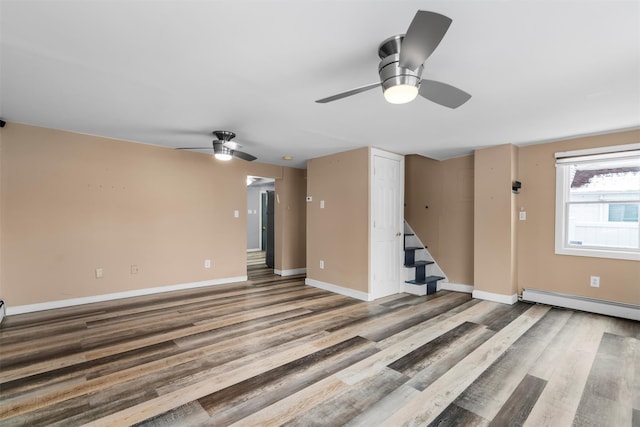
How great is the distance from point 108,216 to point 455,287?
17.7 ft

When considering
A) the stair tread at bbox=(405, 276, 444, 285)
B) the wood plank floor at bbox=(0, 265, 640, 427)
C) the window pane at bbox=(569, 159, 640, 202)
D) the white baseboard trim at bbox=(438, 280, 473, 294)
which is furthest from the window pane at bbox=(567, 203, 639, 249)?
the stair tread at bbox=(405, 276, 444, 285)

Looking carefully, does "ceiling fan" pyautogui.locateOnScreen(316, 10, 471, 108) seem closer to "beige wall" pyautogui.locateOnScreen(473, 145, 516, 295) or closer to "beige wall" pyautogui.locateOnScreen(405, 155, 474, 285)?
"beige wall" pyautogui.locateOnScreen(473, 145, 516, 295)

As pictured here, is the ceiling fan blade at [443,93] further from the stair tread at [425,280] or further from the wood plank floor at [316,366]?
the stair tread at [425,280]

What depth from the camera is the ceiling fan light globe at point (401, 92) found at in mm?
1681

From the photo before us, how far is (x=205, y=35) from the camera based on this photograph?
5.55 feet

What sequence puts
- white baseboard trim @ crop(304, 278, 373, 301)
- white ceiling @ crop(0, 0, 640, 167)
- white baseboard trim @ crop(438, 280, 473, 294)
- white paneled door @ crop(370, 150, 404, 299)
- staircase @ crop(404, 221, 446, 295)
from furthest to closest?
1. white baseboard trim @ crop(438, 280, 473, 294)
2. staircase @ crop(404, 221, 446, 295)
3. white paneled door @ crop(370, 150, 404, 299)
4. white baseboard trim @ crop(304, 278, 373, 301)
5. white ceiling @ crop(0, 0, 640, 167)

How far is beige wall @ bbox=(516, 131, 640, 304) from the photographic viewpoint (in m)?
3.51

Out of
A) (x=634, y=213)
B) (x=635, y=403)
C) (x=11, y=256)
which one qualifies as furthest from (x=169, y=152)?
(x=634, y=213)

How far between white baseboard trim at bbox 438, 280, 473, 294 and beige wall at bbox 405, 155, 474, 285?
0.19 feet

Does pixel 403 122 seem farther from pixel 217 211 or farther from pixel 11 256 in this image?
pixel 11 256

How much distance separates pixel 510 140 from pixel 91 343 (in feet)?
17.3

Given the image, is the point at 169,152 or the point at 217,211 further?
the point at 217,211

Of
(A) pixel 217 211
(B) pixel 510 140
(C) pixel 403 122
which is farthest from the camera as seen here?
(A) pixel 217 211

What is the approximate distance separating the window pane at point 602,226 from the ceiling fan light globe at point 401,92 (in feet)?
11.7
